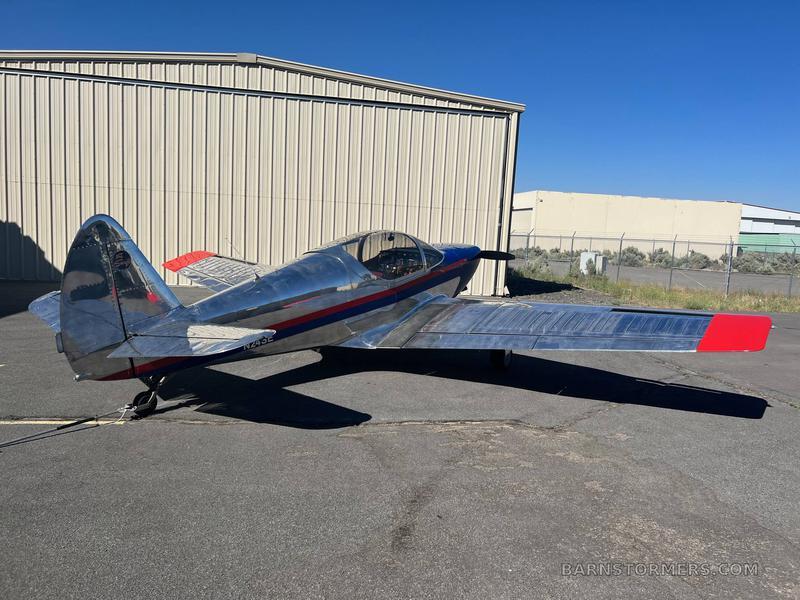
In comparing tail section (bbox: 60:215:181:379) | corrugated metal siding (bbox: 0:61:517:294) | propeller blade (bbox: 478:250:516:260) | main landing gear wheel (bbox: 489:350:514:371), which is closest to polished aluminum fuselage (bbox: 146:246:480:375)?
tail section (bbox: 60:215:181:379)

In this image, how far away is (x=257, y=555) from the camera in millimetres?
3330

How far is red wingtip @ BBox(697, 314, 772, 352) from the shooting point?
220 inches

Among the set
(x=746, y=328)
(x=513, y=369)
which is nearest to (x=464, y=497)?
(x=746, y=328)

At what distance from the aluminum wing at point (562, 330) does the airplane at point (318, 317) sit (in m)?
0.02

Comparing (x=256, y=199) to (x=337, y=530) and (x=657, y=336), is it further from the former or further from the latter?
(x=337, y=530)

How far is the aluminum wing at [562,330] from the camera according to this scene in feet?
19.6

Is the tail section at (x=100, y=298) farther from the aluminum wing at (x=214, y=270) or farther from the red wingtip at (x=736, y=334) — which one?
the red wingtip at (x=736, y=334)

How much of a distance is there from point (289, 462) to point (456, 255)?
20.2ft

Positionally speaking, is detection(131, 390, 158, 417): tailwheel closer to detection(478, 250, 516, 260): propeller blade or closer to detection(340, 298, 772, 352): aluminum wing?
detection(340, 298, 772, 352): aluminum wing

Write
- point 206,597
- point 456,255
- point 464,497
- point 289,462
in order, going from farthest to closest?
point 456,255 → point 289,462 → point 464,497 → point 206,597

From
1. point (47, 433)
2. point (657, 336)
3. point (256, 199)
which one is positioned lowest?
point (47, 433)

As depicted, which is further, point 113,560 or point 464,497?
point 464,497

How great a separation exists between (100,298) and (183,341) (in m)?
0.91

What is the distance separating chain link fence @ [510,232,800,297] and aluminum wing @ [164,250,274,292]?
14184 millimetres
